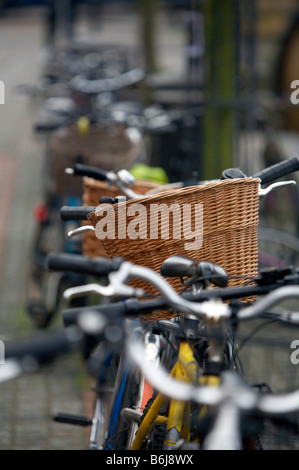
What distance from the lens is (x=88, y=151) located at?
16.8ft

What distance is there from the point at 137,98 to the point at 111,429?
362 inches

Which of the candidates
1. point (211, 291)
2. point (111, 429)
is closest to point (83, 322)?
point (211, 291)

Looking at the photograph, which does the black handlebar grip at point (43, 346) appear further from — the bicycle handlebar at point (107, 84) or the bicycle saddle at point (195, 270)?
the bicycle handlebar at point (107, 84)

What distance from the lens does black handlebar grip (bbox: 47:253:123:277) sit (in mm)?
1843

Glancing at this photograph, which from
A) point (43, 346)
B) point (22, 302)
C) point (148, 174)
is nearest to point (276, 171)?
point (43, 346)

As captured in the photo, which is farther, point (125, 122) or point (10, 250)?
point (10, 250)

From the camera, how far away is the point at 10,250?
809 cm

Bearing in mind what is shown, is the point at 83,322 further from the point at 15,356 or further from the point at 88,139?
the point at 88,139

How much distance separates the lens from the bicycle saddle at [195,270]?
2.03 meters

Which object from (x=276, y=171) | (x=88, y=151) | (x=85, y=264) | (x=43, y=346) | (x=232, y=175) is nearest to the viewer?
(x=43, y=346)

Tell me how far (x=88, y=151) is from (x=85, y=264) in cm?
332

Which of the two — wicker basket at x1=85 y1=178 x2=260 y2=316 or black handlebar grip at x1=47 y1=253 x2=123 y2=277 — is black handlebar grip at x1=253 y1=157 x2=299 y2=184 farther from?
black handlebar grip at x1=47 y1=253 x2=123 y2=277

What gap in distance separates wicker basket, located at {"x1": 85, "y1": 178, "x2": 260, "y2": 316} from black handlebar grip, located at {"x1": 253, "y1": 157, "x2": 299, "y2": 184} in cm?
22

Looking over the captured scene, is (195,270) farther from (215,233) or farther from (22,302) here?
(22,302)
